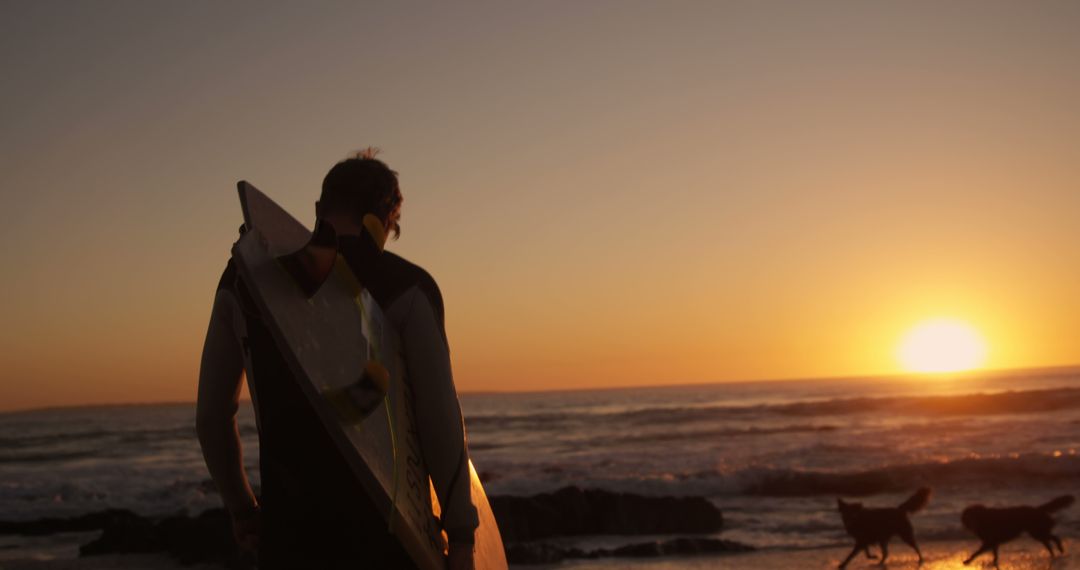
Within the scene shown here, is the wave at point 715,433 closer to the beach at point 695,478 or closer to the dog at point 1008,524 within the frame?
the beach at point 695,478

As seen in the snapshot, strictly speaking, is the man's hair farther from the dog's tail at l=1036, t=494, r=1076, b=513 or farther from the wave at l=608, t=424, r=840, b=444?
the wave at l=608, t=424, r=840, b=444

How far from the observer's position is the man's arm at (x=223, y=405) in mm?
1765

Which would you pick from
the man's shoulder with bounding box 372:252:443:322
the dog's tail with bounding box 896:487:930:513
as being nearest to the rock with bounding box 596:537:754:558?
the dog's tail with bounding box 896:487:930:513

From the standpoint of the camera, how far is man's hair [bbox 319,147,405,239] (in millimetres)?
1859

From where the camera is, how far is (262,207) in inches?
69.1

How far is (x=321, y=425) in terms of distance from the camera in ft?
5.36

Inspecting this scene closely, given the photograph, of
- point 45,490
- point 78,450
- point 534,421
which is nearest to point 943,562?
point 45,490

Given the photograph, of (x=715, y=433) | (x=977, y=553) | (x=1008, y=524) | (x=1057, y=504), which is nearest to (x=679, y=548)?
(x=977, y=553)

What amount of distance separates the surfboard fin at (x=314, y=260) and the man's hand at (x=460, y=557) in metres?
0.55

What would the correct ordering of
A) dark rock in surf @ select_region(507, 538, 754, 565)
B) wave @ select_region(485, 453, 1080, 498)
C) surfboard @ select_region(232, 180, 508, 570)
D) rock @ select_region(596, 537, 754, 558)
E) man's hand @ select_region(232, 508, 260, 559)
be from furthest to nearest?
wave @ select_region(485, 453, 1080, 498) → rock @ select_region(596, 537, 754, 558) → dark rock in surf @ select_region(507, 538, 754, 565) → man's hand @ select_region(232, 508, 260, 559) → surfboard @ select_region(232, 180, 508, 570)

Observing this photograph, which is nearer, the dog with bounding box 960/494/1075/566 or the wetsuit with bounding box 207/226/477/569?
the wetsuit with bounding box 207/226/477/569

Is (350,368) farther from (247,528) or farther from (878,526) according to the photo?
(878,526)

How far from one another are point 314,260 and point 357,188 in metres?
0.28

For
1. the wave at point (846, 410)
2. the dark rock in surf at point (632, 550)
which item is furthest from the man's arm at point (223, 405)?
the wave at point (846, 410)
